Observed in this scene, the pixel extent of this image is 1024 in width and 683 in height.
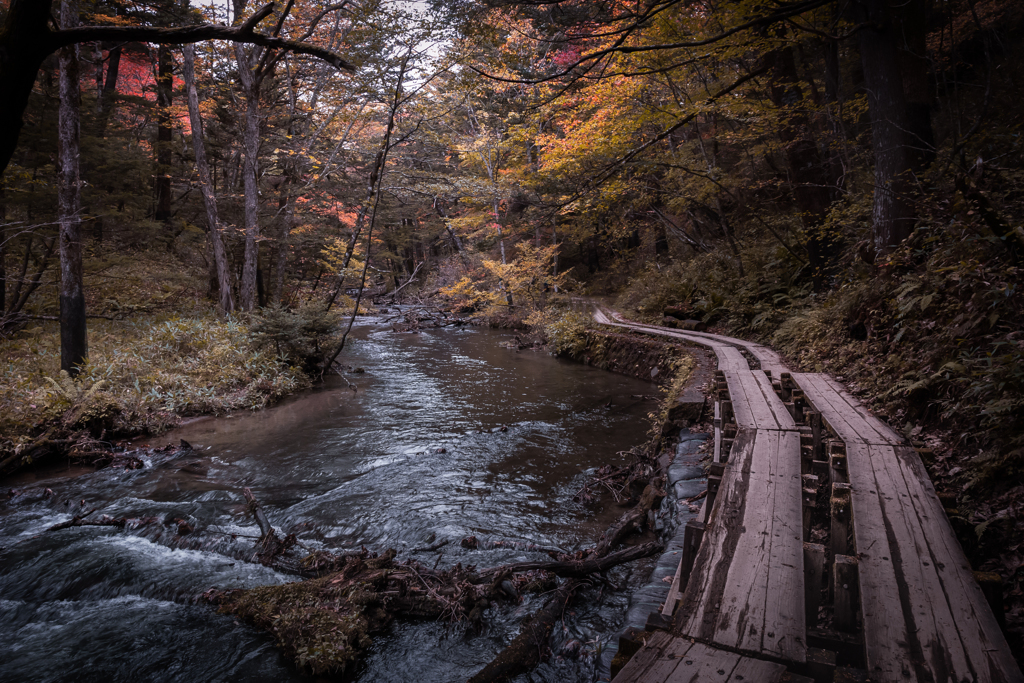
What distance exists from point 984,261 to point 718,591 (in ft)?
16.1

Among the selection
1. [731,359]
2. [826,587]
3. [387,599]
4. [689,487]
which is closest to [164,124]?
[387,599]

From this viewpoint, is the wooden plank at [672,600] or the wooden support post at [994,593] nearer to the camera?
the wooden support post at [994,593]

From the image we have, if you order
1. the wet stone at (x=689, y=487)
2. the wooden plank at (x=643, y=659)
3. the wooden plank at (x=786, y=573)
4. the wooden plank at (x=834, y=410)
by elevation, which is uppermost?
the wooden plank at (x=834, y=410)

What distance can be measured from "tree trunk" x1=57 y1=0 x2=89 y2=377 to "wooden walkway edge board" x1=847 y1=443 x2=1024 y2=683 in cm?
1104

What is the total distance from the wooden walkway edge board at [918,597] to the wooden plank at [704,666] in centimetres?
51

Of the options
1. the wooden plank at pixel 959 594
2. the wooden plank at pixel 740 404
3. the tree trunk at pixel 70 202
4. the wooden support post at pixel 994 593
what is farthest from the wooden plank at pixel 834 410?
the tree trunk at pixel 70 202

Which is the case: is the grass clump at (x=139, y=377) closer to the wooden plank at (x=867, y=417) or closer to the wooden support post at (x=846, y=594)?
the wooden support post at (x=846, y=594)

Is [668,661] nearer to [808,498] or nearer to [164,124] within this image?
[808,498]

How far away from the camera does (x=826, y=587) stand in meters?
2.79

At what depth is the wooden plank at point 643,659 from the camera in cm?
177

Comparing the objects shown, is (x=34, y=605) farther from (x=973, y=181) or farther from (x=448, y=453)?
(x=973, y=181)

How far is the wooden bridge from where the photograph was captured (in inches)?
71.1

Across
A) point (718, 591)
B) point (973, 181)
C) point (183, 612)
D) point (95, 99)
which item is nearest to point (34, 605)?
Answer: point (183, 612)

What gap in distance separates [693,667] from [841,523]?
157 cm
